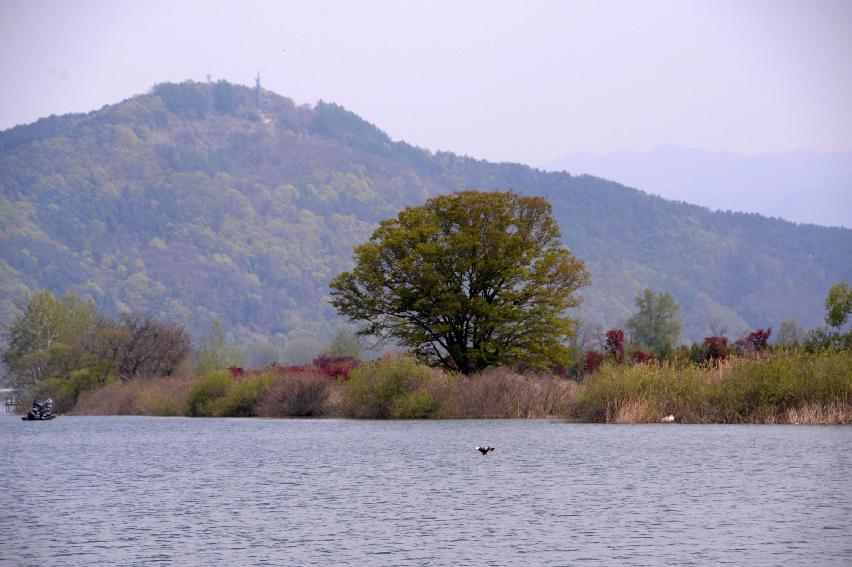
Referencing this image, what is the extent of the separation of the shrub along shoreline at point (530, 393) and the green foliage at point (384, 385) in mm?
54

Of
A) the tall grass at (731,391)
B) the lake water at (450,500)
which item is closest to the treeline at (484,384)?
the tall grass at (731,391)

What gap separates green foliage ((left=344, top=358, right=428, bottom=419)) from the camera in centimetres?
6638

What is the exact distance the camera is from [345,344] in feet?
470

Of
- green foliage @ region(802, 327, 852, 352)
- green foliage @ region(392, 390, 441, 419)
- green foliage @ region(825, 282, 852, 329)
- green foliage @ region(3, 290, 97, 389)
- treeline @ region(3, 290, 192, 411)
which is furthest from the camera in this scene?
green foliage @ region(3, 290, 97, 389)

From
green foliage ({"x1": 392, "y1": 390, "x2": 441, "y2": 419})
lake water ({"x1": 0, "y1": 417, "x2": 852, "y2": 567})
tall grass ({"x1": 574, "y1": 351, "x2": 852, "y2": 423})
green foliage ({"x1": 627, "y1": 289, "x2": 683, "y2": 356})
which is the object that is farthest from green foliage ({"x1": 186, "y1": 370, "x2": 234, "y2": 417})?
green foliage ({"x1": 627, "y1": 289, "x2": 683, "y2": 356})

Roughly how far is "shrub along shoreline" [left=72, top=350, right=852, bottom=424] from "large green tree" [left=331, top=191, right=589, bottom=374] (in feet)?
17.6

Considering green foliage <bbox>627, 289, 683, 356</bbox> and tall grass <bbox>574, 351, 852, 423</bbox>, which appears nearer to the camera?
tall grass <bbox>574, 351, 852, 423</bbox>

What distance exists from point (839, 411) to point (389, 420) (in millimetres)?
25525

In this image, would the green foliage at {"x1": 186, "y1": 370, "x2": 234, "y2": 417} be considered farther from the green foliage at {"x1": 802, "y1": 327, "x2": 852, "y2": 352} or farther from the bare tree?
the green foliage at {"x1": 802, "y1": 327, "x2": 852, "y2": 352}

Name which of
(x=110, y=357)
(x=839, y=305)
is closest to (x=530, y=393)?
(x=839, y=305)

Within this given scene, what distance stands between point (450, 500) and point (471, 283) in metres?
43.5

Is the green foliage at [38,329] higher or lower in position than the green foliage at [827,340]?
higher

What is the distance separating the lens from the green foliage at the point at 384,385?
66.4m

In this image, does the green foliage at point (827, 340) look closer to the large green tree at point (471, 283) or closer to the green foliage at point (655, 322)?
the large green tree at point (471, 283)
